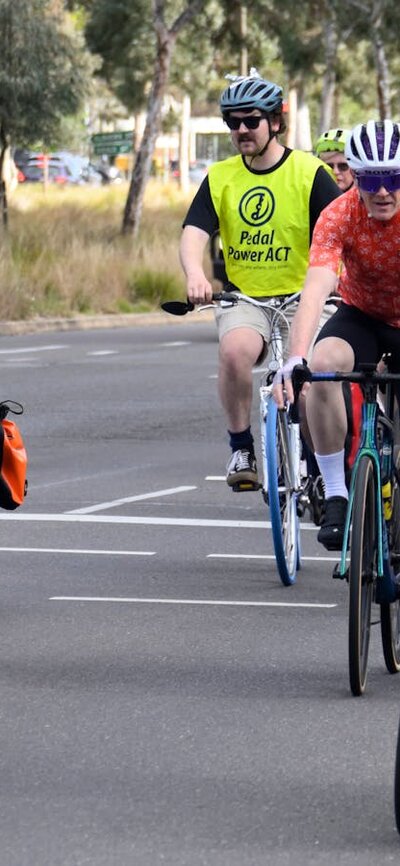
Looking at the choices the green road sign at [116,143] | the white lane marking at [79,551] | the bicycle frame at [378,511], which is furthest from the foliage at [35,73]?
the bicycle frame at [378,511]

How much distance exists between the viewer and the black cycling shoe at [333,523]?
677 centimetres

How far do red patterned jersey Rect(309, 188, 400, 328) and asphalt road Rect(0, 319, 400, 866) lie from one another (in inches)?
49.8

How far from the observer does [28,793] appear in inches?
212

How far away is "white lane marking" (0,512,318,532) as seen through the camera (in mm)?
10516

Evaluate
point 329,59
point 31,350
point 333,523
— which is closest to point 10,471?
point 333,523

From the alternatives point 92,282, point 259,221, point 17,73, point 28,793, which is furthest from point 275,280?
point 17,73

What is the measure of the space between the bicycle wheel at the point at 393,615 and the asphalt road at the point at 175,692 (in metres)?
0.07

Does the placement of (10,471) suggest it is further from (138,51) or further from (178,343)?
(138,51)

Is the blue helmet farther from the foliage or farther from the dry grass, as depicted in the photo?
the foliage

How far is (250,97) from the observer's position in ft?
29.9

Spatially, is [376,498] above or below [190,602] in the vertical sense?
above

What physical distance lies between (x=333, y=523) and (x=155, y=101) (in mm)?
32155

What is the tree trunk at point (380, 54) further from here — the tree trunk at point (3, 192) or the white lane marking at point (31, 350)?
the white lane marking at point (31, 350)

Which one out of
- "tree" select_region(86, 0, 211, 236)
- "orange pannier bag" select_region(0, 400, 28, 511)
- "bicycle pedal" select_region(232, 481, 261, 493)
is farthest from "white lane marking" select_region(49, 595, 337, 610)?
"tree" select_region(86, 0, 211, 236)
